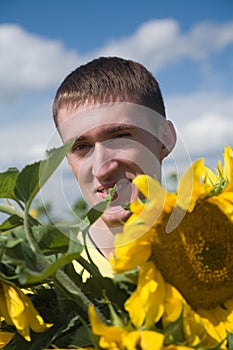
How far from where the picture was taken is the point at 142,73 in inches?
73.1

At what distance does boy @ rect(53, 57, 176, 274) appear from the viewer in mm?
1336

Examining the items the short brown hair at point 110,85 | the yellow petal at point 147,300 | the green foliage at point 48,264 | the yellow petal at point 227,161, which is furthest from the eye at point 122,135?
the yellow petal at point 147,300

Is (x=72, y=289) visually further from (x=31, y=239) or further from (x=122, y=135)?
(x=122, y=135)

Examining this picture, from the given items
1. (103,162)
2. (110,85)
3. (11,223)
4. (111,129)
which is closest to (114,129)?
(111,129)

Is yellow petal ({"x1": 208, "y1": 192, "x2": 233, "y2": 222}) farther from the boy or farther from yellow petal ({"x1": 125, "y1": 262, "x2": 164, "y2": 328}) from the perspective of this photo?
the boy

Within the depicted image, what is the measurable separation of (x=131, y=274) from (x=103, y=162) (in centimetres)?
65

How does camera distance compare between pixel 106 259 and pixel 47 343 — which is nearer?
pixel 47 343

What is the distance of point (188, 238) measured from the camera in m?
0.76

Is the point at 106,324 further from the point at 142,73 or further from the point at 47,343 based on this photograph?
the point at 142,73

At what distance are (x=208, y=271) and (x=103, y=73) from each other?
1.08 metres

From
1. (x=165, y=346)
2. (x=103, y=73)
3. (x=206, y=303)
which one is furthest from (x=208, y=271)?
(x=103, y=73)

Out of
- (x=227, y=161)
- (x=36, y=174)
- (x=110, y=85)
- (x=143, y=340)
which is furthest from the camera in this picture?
(x=110, y=85)

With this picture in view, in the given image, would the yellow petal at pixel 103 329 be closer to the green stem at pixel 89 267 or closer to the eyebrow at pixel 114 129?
the green stem at pixel 89 267

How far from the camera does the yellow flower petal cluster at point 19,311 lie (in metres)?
0.74
